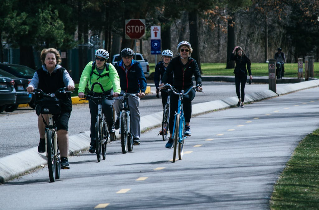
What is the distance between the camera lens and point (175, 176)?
893cm

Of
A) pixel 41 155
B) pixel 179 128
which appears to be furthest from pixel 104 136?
pixel 179 128

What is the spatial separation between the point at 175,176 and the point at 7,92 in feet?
41.2

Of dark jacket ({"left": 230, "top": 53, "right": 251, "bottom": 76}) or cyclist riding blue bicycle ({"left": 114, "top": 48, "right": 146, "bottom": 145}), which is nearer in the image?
cyclist riding blue bicycle ({"left": 114, "top": 48, "right": 146, "bottom": 145})

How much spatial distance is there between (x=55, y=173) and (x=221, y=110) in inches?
474

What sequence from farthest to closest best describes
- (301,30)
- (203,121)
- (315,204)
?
(301,30)
(203,121)
(315,204)

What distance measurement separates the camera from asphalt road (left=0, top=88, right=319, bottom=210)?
7.30 m

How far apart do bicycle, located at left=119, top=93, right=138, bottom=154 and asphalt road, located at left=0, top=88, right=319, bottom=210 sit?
171 millimetres

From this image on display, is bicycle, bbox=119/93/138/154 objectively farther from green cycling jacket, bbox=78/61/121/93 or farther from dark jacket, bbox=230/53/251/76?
dark jacket, bbox=230/53/251/76

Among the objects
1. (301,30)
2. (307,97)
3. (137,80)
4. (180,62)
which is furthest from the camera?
(301,30)

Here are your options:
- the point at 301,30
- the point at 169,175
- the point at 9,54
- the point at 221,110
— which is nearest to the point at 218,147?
the point at 169,175

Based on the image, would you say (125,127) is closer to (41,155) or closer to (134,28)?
(41,155)

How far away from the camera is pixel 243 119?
17.3 meters

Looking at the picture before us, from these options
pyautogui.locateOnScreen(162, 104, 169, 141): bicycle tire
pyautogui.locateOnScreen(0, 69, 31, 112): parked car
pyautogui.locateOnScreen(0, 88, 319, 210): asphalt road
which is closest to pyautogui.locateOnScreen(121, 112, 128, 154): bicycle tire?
pyautogui.locateOnScreen(0, 88, 319, 210): asphalt road

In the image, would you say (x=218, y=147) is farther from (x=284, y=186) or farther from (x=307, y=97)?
(x=307, y=97)
